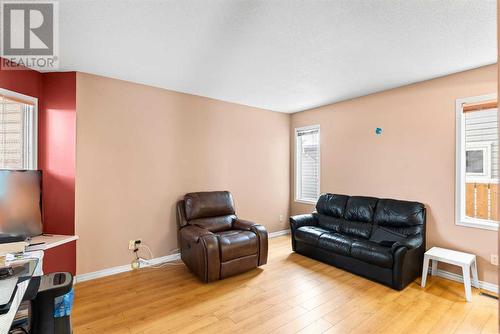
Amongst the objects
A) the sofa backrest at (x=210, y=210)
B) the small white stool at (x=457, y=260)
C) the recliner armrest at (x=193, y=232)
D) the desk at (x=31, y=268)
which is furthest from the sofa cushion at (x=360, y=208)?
the desk at (x=31, y=268)

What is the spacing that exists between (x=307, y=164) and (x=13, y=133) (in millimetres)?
4550

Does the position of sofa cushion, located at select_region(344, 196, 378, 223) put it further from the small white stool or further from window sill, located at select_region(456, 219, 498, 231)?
window sill, located at select_region(456, 219, 498, 231)

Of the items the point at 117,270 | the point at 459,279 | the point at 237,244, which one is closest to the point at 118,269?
the point at 117,270

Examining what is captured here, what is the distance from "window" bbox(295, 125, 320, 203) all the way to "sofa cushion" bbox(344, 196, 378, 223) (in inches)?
41.0

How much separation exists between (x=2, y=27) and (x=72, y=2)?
82cm

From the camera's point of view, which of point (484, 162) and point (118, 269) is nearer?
point (484, 162)

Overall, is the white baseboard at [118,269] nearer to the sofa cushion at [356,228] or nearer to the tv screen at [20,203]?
the tv screen at [20,203]

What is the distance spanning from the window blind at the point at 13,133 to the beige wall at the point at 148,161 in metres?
0.56

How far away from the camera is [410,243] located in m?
2.79

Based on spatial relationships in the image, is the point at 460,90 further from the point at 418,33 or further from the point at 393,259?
the point at 393,259

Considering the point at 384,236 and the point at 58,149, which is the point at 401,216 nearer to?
the point at 384,236

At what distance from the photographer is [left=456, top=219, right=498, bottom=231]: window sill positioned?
8.74 ft

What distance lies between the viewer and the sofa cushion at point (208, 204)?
3.48 metres

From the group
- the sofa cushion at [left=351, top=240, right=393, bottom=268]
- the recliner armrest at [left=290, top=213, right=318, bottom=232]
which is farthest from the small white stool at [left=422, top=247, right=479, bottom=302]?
the recliner armrest at [left=290, top=213, right=318, bottom=232]
